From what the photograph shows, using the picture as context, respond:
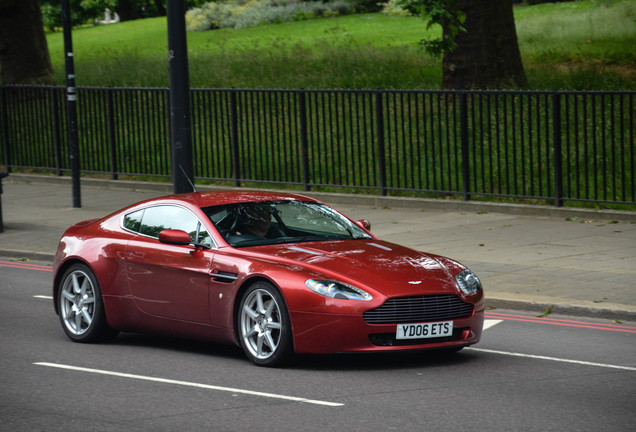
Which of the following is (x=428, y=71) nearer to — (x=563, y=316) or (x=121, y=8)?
(x=563, y=316)

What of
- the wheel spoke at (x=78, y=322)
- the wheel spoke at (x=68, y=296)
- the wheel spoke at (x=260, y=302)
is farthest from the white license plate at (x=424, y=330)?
the wheel spoke at (x=68, y=296)

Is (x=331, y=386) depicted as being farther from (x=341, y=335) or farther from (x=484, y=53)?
(x=484, y=53)

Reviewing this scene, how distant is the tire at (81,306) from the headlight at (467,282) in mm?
3096

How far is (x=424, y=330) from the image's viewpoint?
8445mm

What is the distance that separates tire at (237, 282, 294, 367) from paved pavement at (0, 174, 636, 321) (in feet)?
11.2

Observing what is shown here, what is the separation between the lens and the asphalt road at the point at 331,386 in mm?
7082

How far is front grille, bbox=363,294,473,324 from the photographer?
8320 millimetres

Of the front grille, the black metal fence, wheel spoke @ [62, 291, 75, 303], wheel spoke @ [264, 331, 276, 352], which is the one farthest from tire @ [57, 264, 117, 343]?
the black metal fence

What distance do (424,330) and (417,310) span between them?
0.52 feet

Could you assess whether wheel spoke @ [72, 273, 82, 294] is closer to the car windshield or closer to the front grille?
the car windshield

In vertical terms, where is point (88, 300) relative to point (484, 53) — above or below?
below

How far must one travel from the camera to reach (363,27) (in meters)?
41.7

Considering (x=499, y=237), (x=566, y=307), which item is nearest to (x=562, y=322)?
(x=566, y=307)

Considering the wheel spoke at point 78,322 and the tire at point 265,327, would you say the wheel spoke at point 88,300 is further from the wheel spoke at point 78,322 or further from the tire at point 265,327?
the tire at point 265,327
